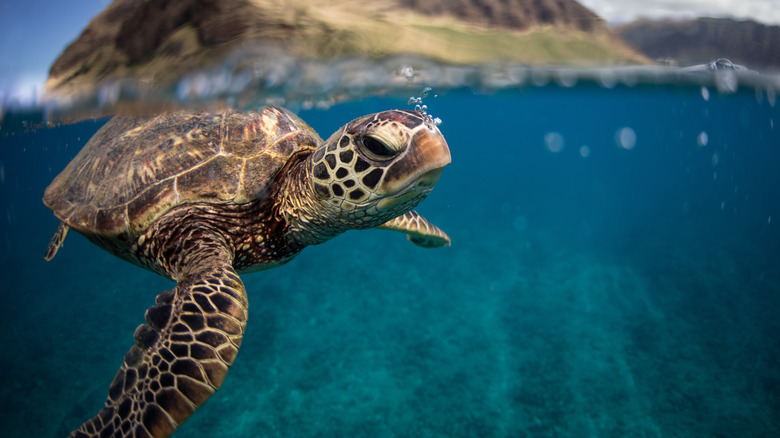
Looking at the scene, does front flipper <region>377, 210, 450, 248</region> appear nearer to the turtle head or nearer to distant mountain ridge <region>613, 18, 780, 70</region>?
the turtle head

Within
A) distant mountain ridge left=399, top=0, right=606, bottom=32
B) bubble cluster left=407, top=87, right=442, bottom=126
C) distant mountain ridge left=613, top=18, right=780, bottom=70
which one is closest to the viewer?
bubble cluster left=407, top=87, right=442, bottom=126

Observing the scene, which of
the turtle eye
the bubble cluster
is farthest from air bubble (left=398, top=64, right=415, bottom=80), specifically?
the turtle eye

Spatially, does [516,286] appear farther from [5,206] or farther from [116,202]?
[5,206]

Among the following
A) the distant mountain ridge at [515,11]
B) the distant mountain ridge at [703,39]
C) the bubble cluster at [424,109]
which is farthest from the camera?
the distant mountain ridge at [703,39]

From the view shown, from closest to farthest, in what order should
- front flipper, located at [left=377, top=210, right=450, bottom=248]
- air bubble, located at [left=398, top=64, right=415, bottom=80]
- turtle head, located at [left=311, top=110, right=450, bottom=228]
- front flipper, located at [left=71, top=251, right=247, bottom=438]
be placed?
front flipper, located at [left=71, top=251, right=247, bottom=438], turtle head, located at [left=311, top=110, right=450, bottom=228], front flipper, located at [left=377, top=210, right=450, bottom=248], air bubble, located at [left=398, top=64, right=415, bottom=80]

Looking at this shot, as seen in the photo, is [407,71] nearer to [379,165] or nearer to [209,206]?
[209,206]

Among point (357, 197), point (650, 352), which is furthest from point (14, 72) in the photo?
point (650, 352)

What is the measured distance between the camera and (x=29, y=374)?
21.9ft

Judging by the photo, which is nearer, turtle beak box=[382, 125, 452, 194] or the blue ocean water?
turtle beak box=[382, 125, 452, 194]

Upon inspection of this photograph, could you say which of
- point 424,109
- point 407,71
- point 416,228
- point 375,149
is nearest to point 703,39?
point 407,71

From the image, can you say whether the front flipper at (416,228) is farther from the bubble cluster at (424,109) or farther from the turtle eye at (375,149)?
the turtle eye at (375,149)

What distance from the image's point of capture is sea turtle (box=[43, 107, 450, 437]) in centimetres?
214

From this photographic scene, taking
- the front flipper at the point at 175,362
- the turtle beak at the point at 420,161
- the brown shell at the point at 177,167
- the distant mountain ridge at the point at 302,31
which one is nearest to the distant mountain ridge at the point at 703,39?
the distant mountain ridge at the point at 302,31

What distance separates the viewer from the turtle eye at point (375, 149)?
2.21 meters
